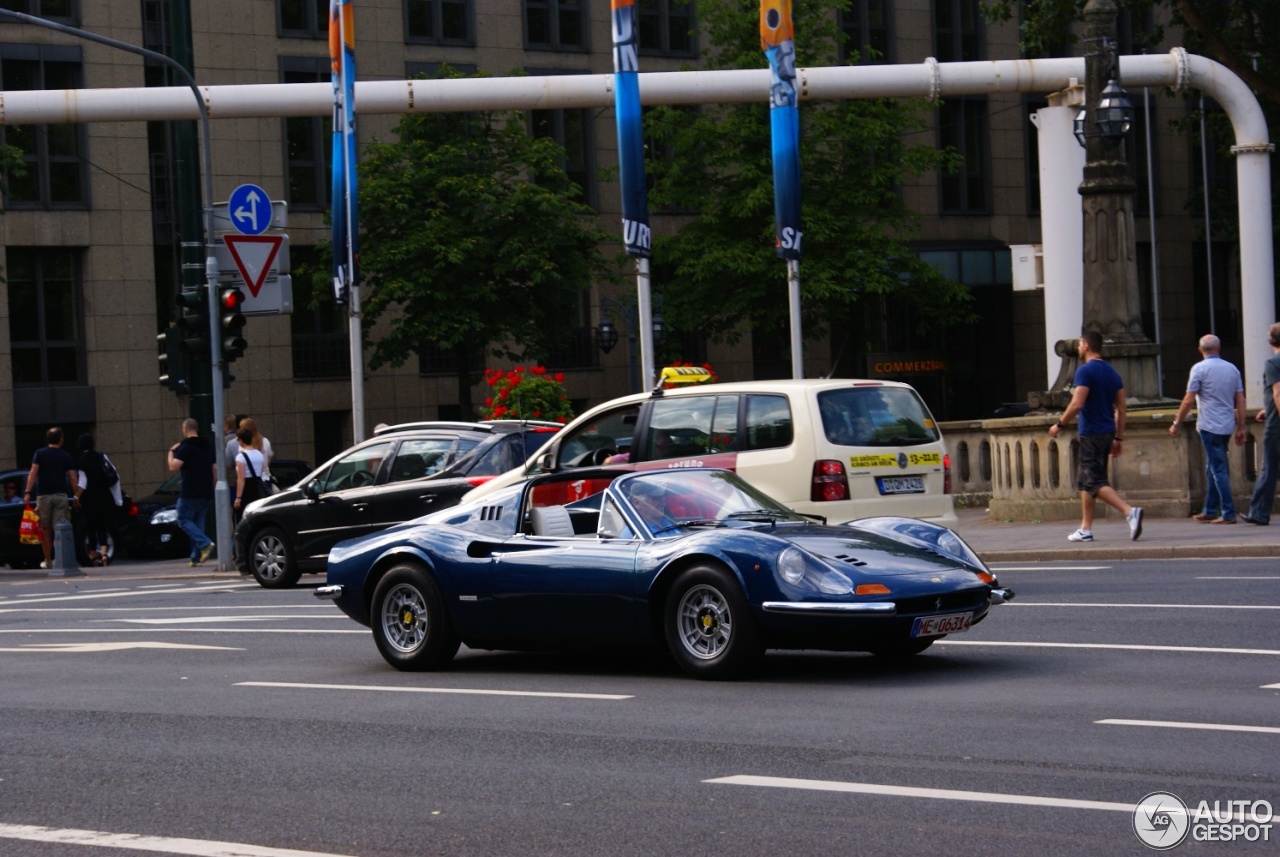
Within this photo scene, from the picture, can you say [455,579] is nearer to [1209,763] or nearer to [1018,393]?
[1209,763]

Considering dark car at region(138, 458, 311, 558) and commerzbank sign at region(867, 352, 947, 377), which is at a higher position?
commerzbank sign at region(867, 352, 947, 377)

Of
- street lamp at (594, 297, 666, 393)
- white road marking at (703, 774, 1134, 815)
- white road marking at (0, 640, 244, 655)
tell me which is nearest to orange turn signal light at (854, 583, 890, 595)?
white road marking at (703, 774, 1134, 815)

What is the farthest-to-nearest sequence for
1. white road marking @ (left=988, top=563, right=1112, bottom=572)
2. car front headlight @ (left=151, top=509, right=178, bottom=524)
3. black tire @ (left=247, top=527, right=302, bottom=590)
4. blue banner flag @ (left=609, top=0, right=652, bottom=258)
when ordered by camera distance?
car front headlight @ (left=151, top=509, right=178, bottom=524) → black tire @ (left=247, top=527, right=302, bottom=590) → blue banner flag @ (left=609, top=0, right=652, bottom=258) → white road marking @ (left=988, top=563, right=1112, bottom=572)

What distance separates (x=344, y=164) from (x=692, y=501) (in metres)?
15.4

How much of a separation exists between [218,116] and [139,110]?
3.75 ft

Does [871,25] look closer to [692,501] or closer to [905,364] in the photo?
[905,364]

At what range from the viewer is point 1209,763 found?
23.9 feet

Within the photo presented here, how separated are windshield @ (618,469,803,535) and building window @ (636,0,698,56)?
4110cm

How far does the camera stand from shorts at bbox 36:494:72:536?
27.1m

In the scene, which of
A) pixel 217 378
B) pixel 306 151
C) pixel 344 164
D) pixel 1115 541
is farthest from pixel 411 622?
pixel 306 151

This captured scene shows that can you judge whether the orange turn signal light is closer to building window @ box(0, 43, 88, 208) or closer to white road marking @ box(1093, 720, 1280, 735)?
white road marking @ box(1093, 720, 1280, 735)

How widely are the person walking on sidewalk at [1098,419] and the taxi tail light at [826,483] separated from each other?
13.9ft

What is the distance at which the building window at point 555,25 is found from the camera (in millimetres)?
50125

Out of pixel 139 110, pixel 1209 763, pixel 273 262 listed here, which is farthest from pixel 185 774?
pixel 139 110
